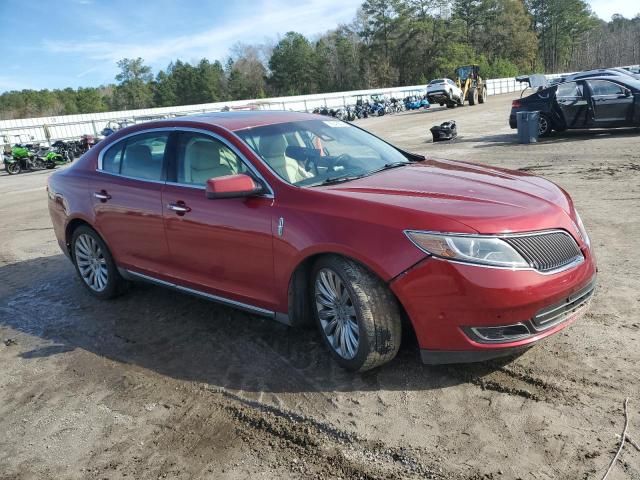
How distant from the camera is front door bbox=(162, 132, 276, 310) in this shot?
12.7 feet

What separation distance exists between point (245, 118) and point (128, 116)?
127ft

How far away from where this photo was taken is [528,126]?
15.5 metres

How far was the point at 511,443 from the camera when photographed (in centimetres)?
281

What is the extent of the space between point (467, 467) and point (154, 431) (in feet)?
5.88

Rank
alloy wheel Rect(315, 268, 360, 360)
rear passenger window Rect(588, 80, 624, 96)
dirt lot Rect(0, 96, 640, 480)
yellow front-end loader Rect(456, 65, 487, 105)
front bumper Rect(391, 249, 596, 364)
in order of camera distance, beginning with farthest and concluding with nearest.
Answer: yellow front-end loader Rect(456, 65, 487, 105), rear passenger window Rect(588, 80, 624, 96), alloy wheel Rect(315, 268, 360, 360), front bumper Rect(391, 249, 596, 364), dirt lot Rect(0, 96, 640, 480)

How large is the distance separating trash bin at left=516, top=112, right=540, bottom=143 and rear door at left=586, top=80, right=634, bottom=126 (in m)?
1.52

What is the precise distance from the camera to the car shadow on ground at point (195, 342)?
11.7 feet

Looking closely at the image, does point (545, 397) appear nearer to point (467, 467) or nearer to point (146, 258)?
point (467, 467)

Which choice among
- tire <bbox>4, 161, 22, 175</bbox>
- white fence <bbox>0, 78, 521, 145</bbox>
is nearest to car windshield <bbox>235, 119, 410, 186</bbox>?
white fence <bbox>0, 78, 521, 145</bbox>

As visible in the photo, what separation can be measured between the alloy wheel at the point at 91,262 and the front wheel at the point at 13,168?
2122 centimetres

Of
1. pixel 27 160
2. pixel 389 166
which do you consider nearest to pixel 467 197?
pixel 389 166

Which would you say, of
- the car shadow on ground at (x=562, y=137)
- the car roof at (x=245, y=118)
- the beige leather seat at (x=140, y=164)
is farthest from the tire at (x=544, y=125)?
the beige leather seat at (x=140, y=164)

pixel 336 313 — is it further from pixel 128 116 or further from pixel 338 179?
pixel 128 116

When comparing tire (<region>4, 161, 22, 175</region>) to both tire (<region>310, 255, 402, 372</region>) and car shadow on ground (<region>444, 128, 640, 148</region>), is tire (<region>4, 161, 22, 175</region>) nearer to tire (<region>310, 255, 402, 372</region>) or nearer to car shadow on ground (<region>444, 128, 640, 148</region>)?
car shadow on ground (<region>444, 128, 640, 148</region>)
